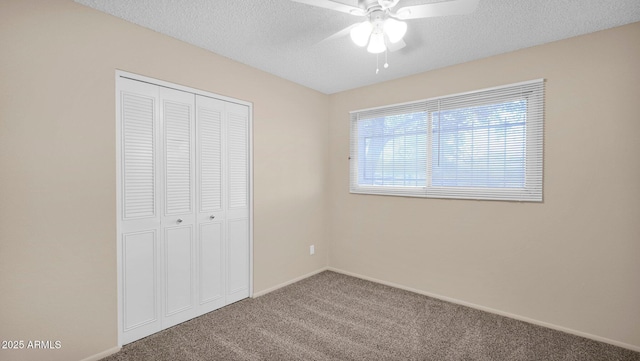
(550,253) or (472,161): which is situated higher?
(472,161)

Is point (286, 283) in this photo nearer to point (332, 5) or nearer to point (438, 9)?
point (332, 5)

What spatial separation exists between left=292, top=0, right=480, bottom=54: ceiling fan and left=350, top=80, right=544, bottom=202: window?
1.44 metres

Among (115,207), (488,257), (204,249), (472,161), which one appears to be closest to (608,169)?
(472,161)

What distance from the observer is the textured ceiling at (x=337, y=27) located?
75.6 inches

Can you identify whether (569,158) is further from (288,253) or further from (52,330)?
(52,330)

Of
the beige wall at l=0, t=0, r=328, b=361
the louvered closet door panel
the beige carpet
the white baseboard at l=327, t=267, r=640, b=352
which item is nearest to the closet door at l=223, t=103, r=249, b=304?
the louvered closet door panel

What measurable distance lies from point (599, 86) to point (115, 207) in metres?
3.99

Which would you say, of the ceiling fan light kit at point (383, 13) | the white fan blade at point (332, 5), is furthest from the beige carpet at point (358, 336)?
the white fan blade at point (332, 5)

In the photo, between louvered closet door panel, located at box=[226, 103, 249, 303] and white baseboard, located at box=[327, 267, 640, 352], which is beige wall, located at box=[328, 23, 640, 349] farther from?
louvered closet door panel, located at box=[226, 103, 249, 303]

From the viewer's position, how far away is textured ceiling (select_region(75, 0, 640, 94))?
192 cm

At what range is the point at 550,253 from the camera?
2.44m

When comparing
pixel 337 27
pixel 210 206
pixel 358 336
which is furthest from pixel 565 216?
pixel 210 206

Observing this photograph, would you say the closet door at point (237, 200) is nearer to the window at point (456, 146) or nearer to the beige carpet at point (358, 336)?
the beige carpet at point (358, 336)

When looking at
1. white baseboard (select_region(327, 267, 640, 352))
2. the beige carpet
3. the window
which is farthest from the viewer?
the window
